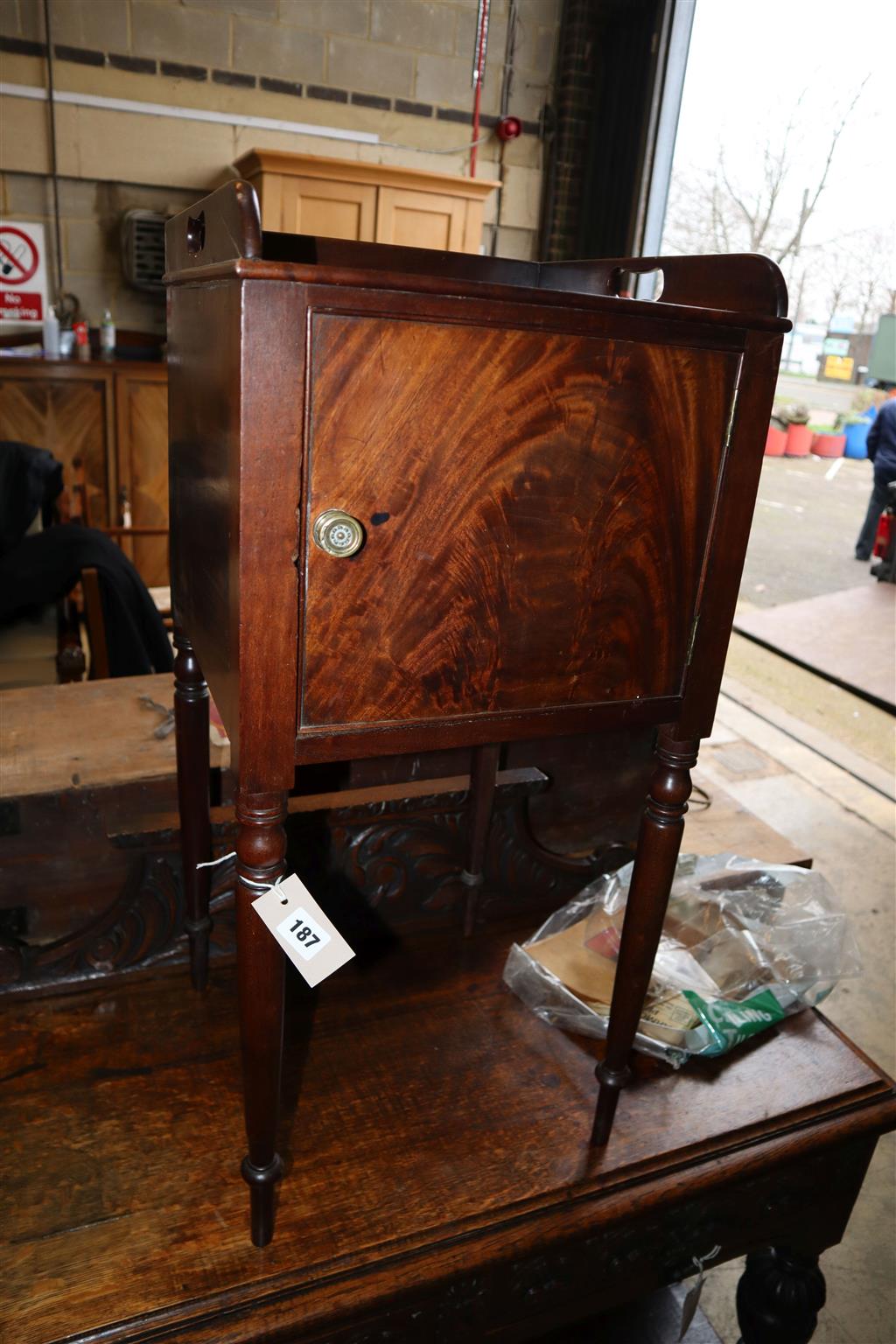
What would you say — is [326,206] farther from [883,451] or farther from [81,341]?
[883,451]

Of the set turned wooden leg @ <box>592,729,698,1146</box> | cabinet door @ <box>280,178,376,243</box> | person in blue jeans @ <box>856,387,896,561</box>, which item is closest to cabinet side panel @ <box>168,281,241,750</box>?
turned wooden leg @ <box>592,729,698,1146</box>

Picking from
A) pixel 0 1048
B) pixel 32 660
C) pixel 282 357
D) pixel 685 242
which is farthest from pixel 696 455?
pixel 685 242

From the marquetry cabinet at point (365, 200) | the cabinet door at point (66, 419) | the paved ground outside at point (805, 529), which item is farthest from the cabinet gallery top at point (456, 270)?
the paved ground outside at point (805, 529)

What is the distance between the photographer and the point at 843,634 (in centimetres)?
470

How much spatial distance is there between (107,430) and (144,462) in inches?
8.1

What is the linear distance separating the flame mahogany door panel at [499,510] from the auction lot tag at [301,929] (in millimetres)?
151

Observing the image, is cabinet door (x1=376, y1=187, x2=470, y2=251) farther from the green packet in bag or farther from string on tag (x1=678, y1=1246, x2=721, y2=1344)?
string on tag (x1=678, y1=1246, x2=721, y2=1344)

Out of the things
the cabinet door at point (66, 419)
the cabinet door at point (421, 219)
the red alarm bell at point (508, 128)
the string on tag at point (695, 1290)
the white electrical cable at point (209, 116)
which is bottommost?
the string on tag at point (695, 1290)

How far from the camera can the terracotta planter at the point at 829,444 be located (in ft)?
25.0

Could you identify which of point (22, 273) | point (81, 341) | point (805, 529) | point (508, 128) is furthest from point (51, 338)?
point (805, 529)

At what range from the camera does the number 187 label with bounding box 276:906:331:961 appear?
0.82 metres

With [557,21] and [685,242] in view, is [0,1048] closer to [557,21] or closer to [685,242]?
[685,242]

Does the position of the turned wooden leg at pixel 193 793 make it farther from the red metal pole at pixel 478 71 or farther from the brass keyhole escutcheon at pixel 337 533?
the red metal pole at pixel 478 71

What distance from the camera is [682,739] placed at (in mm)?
995
